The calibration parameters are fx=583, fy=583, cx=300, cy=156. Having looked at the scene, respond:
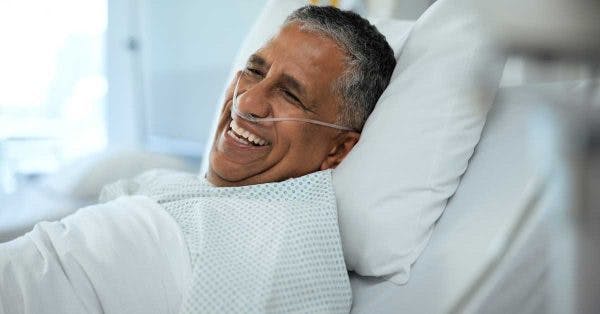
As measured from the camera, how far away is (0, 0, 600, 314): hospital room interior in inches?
13.7

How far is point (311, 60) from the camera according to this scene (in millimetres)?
1305

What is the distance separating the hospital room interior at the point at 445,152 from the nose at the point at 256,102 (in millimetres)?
222

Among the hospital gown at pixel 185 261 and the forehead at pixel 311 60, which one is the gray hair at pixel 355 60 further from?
the hospital gown at pixel 185 261

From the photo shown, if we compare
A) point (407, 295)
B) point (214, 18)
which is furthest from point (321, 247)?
point (214, 18)

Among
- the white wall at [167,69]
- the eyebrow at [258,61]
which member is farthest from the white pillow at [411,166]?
the white wall at [167,69]

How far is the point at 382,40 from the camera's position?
1.40 metres

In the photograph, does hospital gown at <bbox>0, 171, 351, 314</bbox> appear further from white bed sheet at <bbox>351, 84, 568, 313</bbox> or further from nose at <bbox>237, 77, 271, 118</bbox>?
nose at <bbox>237, 77, 271, 118</bbox>

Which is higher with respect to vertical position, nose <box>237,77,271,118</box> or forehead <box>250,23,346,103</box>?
forehead <box>250,23,346,103</box>

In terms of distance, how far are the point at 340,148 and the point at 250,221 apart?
38cm

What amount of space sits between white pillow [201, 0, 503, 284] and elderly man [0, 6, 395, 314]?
0.06 meters

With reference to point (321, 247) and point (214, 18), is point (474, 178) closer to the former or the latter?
point (321, 247)

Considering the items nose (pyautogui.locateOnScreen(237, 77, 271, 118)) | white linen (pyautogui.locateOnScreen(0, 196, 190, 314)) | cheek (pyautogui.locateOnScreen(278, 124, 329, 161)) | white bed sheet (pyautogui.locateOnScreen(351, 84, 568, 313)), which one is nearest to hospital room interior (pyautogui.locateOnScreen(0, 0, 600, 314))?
white bed sheet (pyautogui.locateOnScreen(351, 84, 568, 313))

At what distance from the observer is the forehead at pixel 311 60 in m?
1.30

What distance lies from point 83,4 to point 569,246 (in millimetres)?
3473
